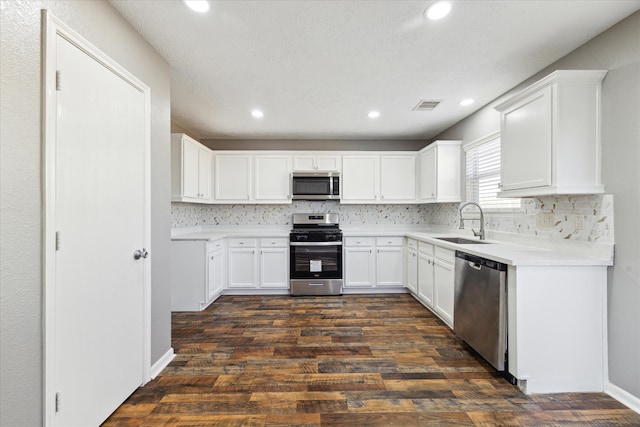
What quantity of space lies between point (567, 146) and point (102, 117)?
296cm

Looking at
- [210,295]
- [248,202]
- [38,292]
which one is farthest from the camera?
[248,202]

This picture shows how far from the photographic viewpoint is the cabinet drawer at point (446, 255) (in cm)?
288

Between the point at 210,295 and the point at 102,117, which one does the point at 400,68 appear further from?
the point at 210,295

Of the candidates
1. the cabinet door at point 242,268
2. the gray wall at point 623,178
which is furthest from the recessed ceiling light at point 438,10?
the cabinet door at point 242,268

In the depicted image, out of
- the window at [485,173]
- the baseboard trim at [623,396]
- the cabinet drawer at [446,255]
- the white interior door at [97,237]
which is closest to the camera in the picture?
the white interior door at [97,237]

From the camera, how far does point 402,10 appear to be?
174 centimetres

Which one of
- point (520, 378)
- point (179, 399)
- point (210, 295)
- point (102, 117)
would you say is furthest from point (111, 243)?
point (520, 378)

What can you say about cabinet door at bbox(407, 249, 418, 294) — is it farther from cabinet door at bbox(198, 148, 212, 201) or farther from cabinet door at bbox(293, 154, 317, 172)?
cabinet door at bbox(198, 148, 212, 201)

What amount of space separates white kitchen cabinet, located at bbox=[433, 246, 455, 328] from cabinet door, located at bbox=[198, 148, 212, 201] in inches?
127

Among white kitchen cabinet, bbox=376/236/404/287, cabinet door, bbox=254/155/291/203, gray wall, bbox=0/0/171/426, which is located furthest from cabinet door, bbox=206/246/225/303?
gray wall, bbox=0/0/171/426

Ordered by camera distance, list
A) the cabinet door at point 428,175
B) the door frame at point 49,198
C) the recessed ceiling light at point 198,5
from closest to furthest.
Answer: the door frame at point 49,198
the recessed ceiling light at point 198,5
the cabinet door at point 428,175

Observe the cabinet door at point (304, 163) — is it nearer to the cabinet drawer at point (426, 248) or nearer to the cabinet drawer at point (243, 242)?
the cabinet drawer at point (243, 242)

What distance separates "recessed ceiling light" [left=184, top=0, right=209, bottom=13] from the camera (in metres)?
1.66

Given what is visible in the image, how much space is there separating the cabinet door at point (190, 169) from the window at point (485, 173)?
3572mm
